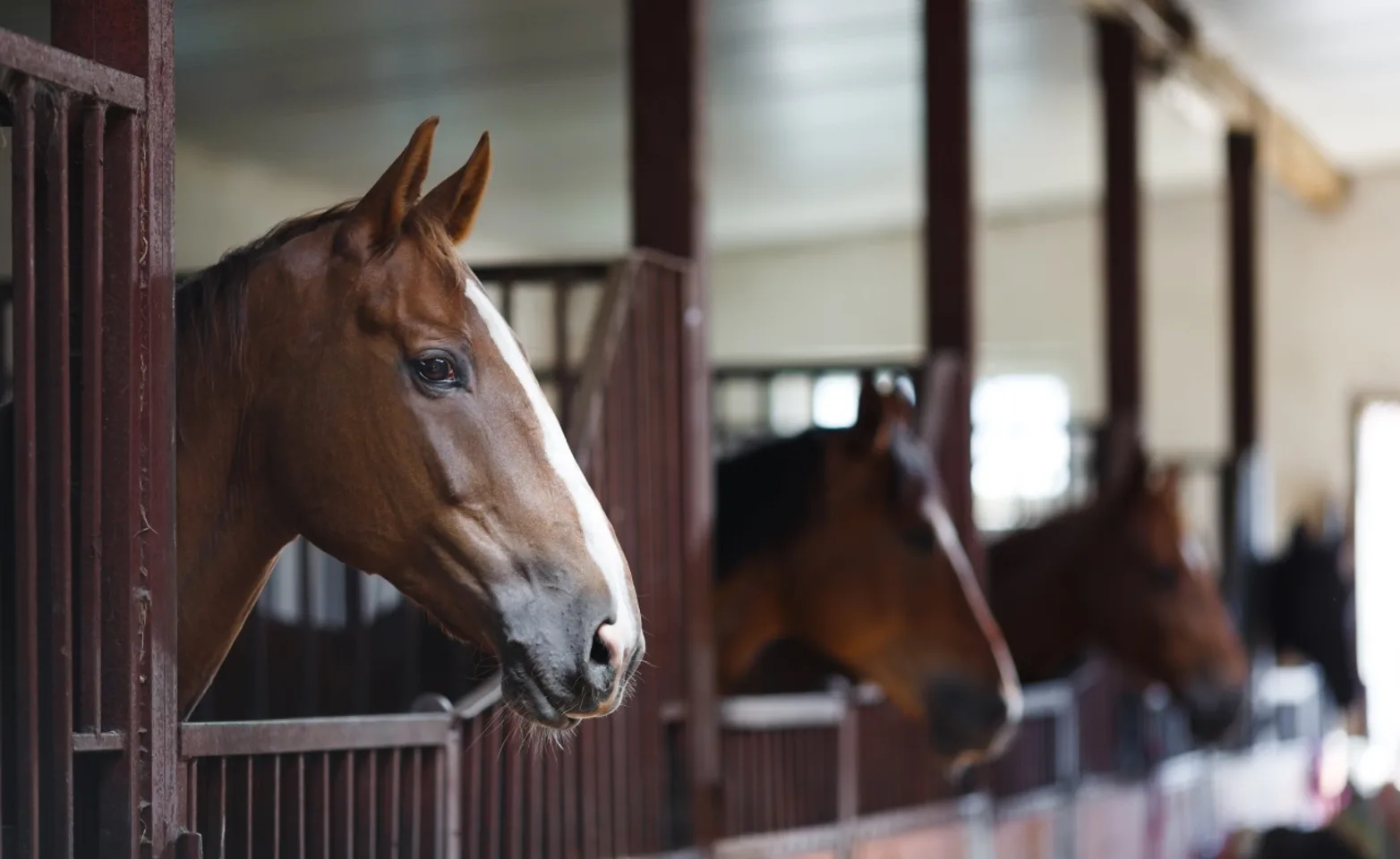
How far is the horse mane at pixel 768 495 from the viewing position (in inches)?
157

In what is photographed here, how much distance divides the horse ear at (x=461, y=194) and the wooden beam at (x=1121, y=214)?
4849 millimetres

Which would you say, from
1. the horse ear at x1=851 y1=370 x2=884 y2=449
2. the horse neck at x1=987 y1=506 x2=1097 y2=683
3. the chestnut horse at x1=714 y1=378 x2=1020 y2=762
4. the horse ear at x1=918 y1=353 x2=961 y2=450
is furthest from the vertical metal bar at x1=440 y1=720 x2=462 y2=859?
the horse neck at x1=987 y1=506 x2=1097 y2=683

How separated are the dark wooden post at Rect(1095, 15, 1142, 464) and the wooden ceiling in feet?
0.88

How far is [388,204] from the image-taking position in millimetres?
1879

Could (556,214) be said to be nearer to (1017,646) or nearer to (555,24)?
(555,24)

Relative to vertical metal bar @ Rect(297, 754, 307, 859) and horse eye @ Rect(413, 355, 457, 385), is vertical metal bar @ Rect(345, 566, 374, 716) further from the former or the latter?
horse eye @ Rect(413, 355, 457, 385)

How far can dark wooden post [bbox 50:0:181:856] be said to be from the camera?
181 centimetres

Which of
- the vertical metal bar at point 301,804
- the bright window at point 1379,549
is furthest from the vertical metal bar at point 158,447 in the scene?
the bright window at point 1379,549

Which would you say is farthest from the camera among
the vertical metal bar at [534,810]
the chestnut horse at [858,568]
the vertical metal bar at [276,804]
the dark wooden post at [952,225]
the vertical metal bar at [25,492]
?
the dark wooden post at [952,225]

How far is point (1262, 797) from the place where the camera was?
7637 millimetres

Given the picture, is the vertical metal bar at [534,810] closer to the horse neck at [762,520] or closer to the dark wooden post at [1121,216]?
the horse neck at [762,520]

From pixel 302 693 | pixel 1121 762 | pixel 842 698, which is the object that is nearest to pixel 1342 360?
pixel 1121 762

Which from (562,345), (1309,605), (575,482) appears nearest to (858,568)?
(562,345)

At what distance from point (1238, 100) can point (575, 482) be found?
7153 millimetres
